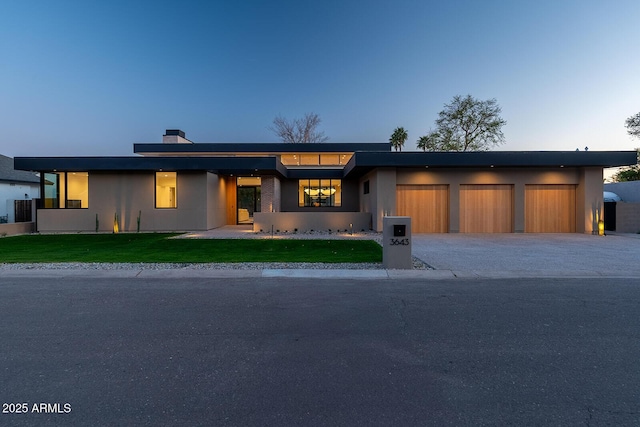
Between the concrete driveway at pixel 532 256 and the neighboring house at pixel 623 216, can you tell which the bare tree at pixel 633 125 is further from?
the concrete driveway at pixel 532 256

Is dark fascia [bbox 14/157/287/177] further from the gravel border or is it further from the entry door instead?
the gravel border

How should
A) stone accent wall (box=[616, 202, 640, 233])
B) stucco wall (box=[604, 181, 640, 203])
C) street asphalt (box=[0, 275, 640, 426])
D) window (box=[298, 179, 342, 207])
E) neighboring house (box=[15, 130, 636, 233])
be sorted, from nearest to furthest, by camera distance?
street asphalt (box=[0, 275, 640, 426]) < neighboring house (box=[15, 130, 636, 233]) < stone accent wall (box=[616, 202, 640, 233]) < window (box=[298, 179, 342, 207]) < stucco wall (box=[604, 181, 640, 203])

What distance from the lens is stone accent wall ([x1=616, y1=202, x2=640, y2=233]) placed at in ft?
62.9

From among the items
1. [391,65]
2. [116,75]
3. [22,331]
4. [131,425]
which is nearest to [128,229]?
[22,331]

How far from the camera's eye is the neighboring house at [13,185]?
29516 mm

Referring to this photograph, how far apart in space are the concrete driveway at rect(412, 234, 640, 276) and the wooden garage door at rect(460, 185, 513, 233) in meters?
4.26

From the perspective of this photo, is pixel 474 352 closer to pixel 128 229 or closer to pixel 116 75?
pixel 128 229

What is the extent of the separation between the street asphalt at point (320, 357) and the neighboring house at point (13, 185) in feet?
107

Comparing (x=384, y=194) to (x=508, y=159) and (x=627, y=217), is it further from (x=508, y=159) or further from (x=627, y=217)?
(x=627, y=217)

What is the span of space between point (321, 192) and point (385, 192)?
306 inches

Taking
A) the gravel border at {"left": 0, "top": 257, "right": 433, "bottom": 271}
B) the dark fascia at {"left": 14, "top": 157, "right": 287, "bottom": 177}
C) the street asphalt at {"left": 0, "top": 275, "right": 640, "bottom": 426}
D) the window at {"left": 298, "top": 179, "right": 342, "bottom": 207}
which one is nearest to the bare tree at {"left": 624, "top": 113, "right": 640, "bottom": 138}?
the window at {"left": 298, "top": 179, "right": 342, "bottom": 207}

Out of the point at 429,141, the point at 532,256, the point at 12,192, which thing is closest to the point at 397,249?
the point at 532,256

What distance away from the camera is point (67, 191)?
2005 cm

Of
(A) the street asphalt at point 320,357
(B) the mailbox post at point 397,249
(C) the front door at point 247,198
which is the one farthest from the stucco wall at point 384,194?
(A) the street asphalt at point 320,357
